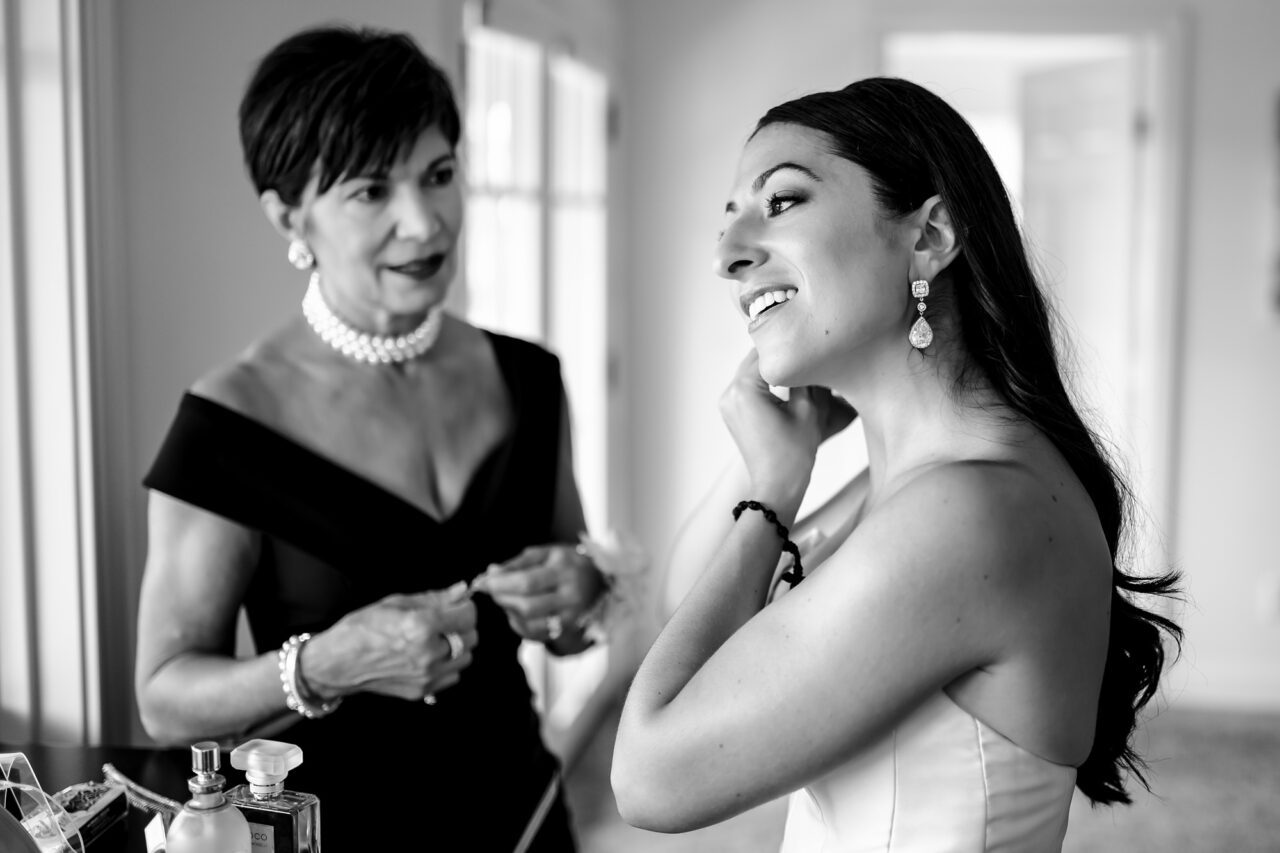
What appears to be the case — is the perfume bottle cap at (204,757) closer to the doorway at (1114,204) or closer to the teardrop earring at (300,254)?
the teardrop earring at (300,254)

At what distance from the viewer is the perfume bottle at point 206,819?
1049 millimetres

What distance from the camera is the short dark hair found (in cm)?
165

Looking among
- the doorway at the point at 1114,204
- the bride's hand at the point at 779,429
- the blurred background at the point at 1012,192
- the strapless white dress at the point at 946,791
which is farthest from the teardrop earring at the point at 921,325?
the doorway at the point at 1114,204

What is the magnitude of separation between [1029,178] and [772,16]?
4.01 feet

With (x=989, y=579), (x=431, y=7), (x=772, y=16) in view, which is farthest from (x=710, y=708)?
(x=772, y=16)

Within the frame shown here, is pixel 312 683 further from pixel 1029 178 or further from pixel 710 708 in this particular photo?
pixel 1029 178

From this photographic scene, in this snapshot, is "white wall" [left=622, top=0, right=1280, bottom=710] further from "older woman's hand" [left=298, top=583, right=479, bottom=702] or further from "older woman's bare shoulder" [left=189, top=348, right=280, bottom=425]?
"older woman's hand" [left=298, top=583, right=479, bottom=702]

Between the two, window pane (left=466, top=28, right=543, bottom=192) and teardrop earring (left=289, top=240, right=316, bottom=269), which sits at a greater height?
window pane (left=466, top=28, right=543, bottom=192)

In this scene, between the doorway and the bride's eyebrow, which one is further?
the doorway

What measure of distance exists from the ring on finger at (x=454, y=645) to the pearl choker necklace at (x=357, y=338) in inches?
17.9

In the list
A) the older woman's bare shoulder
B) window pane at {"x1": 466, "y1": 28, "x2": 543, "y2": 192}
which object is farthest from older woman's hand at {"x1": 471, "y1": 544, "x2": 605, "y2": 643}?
window pane at {"x1": 466, "y1": 28, "x2": 543, "y2": 192}

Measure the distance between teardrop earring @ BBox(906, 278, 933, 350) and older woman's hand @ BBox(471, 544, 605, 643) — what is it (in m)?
0.72

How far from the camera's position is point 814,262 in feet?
4.03

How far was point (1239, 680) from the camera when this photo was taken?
15.7 ft
